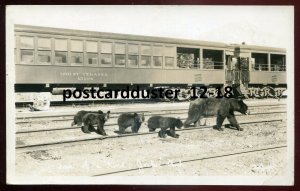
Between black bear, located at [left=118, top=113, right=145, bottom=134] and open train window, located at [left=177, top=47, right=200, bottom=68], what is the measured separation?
767 mm

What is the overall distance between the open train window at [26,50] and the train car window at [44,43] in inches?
2.8

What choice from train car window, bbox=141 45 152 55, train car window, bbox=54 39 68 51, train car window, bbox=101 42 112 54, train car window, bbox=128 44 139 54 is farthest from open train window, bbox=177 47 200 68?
train car window, bbox=54 39 68 51

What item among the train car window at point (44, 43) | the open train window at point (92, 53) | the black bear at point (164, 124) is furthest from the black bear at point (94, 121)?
the train car window at point (44, 43)

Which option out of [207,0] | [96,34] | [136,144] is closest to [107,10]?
[96,34]

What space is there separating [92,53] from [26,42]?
0.58 metres

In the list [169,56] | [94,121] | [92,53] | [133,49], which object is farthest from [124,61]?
[94,121]

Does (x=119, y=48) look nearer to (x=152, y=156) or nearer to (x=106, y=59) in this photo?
(x=106, y=59)

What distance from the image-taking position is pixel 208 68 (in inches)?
153

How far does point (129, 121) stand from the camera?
340 cm

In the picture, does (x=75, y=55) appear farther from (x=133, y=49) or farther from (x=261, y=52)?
(x=261, y=52)

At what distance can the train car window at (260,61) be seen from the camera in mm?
3849

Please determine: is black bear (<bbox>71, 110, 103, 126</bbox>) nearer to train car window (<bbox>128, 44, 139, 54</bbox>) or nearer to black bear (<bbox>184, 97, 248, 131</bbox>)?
train car window (<bbox>128, 44, 139, 54</bbox>)

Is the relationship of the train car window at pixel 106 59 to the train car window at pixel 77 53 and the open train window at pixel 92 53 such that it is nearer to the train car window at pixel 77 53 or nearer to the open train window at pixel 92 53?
the open train window at pixel 92 53

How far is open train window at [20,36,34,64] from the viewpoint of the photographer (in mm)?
3406
